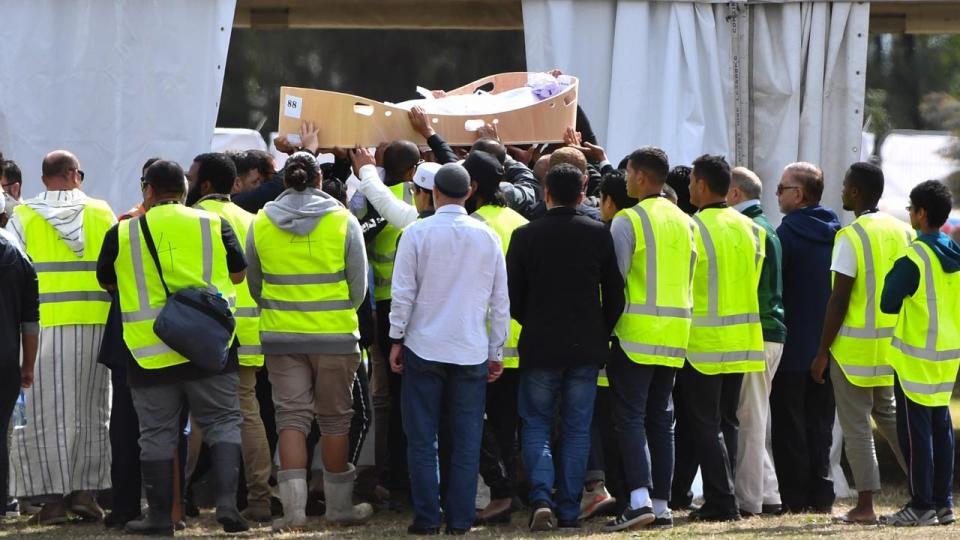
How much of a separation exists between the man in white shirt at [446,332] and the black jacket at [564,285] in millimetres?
148

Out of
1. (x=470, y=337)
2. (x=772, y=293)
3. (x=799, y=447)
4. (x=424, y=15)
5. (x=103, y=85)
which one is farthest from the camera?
(x=424, y=15)

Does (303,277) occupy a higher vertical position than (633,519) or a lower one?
higher

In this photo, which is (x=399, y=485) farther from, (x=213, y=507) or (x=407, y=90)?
(x=407, y=90)

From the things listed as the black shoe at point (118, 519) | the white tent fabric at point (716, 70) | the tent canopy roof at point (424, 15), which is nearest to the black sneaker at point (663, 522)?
the black shoe at point (118, 519)

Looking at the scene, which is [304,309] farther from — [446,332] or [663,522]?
[663,522]

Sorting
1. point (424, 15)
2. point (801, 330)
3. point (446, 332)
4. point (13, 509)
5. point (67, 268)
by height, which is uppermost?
point (424, 15)

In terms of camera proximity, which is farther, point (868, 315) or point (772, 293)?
point (772, 293)

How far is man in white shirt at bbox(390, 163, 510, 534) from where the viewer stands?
698 cm

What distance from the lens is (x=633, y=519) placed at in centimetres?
711

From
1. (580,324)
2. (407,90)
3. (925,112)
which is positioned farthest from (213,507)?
(925,112)

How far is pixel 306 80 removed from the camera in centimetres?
3002

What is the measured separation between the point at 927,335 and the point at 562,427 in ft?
5.95

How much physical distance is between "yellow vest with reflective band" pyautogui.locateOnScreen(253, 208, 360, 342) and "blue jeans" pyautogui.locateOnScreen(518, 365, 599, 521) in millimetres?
952

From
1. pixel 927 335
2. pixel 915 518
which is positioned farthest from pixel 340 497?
pixel 927 335
